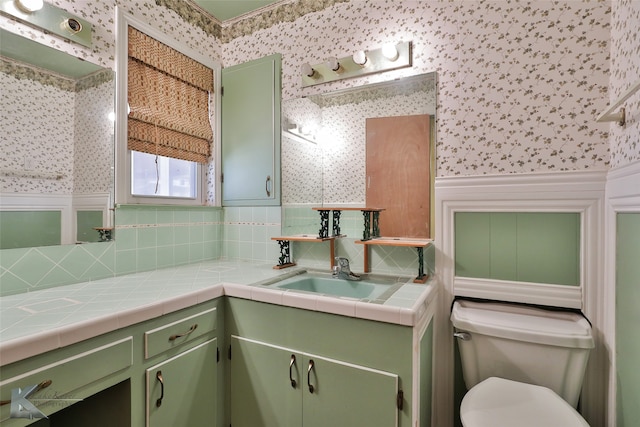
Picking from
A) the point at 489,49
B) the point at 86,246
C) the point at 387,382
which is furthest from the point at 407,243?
the point at 86,246

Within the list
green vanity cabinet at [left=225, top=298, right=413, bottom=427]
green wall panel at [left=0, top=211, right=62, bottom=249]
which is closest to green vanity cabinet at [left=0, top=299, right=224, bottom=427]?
green vanity cabinet at [left=225, top=298, right=413, bottom=427]

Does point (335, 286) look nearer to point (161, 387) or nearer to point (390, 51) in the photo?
point (161, 387)

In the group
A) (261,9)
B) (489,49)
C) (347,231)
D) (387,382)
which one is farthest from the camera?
(261,9)

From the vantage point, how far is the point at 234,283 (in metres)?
1.56

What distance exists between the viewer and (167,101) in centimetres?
200

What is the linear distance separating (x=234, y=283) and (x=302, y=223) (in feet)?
Answer: 2.15

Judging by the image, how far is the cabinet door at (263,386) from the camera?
1366mm

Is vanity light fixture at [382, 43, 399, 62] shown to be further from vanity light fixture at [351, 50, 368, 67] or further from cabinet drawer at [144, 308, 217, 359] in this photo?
cabinet drawer at [144, 308, 217, 359]

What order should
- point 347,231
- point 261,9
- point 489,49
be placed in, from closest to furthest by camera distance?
point 489,49 → point 347,231 → point 261,9

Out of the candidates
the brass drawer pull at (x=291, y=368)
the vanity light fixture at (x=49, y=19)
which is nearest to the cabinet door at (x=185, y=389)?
the brass drawer pull at (x=291, y=368)

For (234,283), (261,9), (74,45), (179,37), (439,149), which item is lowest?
(234,283)

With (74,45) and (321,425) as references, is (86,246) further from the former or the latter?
(321,425)

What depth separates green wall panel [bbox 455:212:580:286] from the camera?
1.41 metres

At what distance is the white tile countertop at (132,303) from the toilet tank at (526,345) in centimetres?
24
